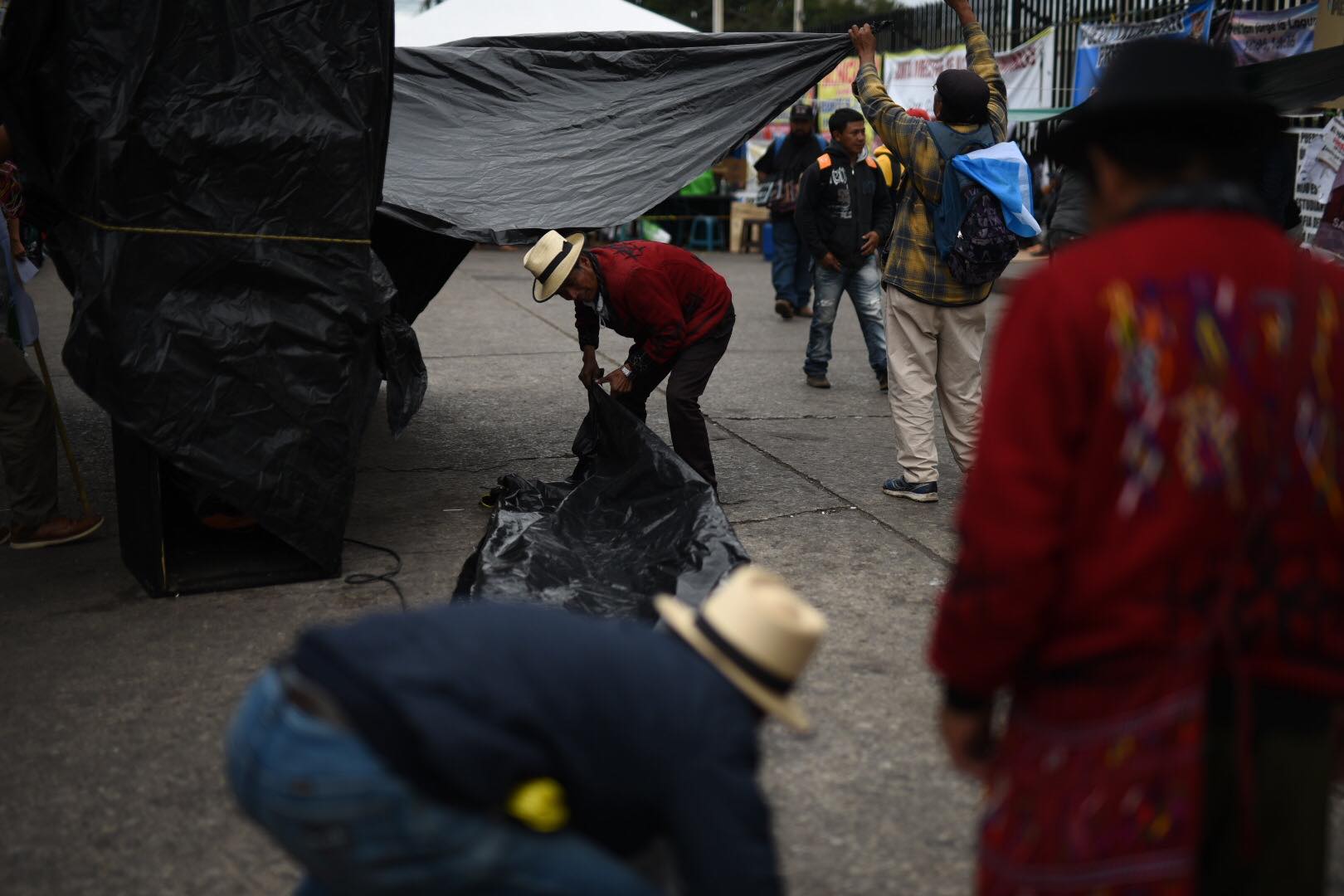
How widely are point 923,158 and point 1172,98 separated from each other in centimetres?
396

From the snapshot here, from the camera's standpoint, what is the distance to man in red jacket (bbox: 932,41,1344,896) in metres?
1.65

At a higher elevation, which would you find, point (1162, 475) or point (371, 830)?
point (1162, 475)

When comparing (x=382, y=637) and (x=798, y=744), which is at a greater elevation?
(x=382, y=637)

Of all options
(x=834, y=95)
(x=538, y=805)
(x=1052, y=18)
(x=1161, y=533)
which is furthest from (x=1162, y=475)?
(x=834, y=95)

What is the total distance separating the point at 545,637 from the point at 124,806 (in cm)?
193

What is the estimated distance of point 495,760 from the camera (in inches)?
65.3

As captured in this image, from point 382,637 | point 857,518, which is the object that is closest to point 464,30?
point 857,518

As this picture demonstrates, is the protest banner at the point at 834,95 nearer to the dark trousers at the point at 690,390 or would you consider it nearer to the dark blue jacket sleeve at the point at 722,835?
the dark trousers at the point at 690,390

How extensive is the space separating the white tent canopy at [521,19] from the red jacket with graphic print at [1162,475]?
8.55 meters

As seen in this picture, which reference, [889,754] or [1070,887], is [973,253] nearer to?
[889,754]

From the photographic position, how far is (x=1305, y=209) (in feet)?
25.5

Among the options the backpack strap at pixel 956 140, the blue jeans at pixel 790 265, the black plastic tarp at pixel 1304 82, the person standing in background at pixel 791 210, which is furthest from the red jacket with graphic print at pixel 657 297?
the blue jeans at pixel 790 265

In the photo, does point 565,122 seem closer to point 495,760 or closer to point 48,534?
point 48,534

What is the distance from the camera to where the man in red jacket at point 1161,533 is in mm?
1649
